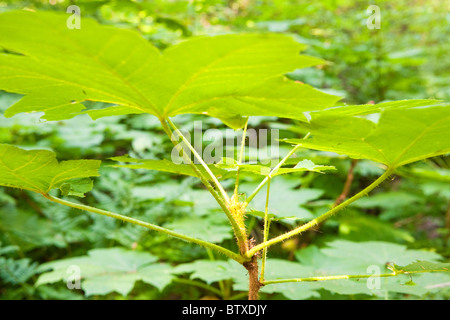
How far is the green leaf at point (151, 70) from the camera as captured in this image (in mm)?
347

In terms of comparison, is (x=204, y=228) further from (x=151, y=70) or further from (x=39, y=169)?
(x=151, y=70)

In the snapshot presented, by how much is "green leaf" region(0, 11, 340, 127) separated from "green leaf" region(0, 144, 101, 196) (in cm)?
8

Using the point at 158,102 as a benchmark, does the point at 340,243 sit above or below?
below

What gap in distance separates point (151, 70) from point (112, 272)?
1.08m

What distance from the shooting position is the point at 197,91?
1.49 feet

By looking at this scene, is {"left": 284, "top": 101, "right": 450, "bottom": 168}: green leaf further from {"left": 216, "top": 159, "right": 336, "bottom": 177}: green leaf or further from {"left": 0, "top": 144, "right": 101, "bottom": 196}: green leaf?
{"left": 0, "top": 144, "right": 101, "bottom": 196}: green leaf

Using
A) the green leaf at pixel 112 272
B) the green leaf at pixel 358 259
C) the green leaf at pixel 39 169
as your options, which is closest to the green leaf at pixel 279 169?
the green leaf at pixel 39 169

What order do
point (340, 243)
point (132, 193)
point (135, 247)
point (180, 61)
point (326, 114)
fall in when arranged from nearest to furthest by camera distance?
point (180, 61) < point (326, 114) < point (340, 243) < point (135, 247) < point (132, 193)

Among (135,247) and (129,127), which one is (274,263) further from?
(129,127)

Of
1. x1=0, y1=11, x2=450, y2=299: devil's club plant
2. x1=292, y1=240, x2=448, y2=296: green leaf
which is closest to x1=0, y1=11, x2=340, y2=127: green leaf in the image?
x1=0, y1=11, x2=450, y2=299: devil's club plant

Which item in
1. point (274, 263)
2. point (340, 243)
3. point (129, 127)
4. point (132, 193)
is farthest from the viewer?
point (129, 127)
